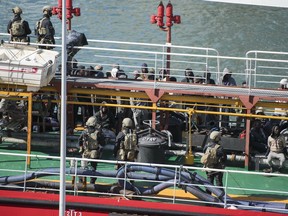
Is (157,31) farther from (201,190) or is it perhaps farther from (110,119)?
(201,190)

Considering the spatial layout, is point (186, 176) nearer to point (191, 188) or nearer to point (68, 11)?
point (191, 188)

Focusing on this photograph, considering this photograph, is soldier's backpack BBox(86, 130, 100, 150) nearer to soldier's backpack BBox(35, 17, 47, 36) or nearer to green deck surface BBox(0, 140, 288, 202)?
green deck surface BBox(0, 140, 288, 202)

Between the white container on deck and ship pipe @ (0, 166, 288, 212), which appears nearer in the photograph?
ship pipe @ (0, 166, 288, 212)

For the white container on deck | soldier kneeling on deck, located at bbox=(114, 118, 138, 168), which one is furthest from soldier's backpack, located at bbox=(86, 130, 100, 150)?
the white container on deck

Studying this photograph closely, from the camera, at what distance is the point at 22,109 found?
18.4 meters

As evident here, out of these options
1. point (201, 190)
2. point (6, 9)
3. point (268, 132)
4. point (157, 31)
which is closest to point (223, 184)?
point (201, 190)

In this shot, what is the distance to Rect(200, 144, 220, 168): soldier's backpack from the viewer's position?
15.9 m

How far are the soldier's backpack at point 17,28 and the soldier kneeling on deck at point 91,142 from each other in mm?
3409

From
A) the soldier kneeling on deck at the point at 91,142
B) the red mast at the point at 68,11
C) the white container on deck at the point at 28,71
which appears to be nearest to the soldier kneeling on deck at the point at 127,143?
the soldier kneeling on deck at the point at 91,142

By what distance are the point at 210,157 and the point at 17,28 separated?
5.32 m

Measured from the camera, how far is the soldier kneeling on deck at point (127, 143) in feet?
53.2

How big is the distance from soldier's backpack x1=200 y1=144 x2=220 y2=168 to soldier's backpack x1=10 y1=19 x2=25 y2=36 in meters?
5.13

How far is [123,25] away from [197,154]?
26.7m

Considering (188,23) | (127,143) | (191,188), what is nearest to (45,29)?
(127,143)
